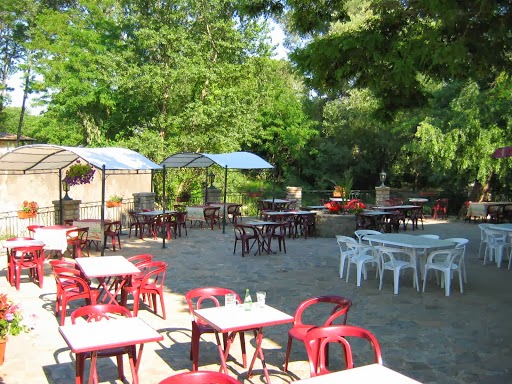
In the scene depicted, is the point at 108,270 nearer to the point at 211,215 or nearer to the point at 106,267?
the point at 106,267

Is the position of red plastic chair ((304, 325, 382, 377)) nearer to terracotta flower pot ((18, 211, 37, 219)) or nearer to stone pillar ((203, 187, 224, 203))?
terracotta flower pot ((18, 211, 37, 219))

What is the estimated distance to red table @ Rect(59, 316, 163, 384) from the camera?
360 cm

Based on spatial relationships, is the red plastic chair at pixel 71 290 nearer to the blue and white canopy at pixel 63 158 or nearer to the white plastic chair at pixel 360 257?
the blue and white canopy at pixel 63 158

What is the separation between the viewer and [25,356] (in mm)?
5098

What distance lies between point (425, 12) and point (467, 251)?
6.86 meters

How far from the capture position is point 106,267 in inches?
252

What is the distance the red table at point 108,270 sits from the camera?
599cm

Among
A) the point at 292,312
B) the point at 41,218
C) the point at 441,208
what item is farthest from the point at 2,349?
the point at 441,208

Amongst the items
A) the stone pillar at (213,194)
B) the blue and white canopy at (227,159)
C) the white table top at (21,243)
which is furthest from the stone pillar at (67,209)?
the stone pillar at (213,194)

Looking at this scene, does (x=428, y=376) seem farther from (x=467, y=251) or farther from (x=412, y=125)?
(x=412, y=125)

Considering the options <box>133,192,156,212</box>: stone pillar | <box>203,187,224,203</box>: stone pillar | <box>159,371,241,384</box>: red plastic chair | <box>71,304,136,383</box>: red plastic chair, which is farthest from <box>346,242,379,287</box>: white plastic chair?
<box>203,187,224,203</box>: stone pillar

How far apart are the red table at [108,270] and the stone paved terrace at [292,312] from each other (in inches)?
24.4

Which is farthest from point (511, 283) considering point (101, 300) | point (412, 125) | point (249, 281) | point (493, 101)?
point (412, 125)

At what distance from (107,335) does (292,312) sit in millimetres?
3400
